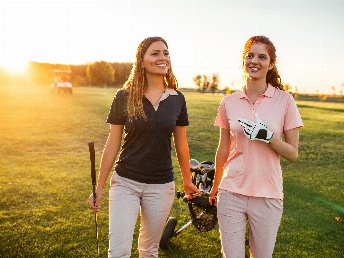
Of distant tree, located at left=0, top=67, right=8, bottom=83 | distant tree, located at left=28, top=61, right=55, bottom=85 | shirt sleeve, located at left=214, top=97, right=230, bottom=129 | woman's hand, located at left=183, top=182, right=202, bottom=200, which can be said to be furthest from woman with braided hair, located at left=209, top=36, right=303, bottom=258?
distant tree, located at left=28, top=61, right=55, bottom=85

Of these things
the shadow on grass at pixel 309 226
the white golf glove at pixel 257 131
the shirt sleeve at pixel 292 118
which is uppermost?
the shirt sleeve at pixel 292 118

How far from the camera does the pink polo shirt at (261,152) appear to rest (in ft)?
11.9

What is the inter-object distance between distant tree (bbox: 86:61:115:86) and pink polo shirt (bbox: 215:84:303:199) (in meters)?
86.1

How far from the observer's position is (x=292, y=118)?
362 centimetres

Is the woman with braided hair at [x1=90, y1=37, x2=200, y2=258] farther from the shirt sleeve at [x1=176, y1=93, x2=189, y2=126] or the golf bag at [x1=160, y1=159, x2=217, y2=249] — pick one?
the golf bag at [x1=160, y1=159, x2=217, y2=249]

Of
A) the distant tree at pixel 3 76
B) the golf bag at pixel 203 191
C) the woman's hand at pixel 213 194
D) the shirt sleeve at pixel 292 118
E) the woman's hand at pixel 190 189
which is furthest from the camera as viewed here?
the distant tree at pixel 3 76

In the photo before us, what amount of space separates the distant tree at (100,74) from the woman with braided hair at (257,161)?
282 ft

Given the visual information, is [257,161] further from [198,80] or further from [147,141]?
[198,80]

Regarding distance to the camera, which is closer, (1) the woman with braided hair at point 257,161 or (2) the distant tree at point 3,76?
(1) the woman with braided hair at point 257,161

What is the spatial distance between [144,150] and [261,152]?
102 centimetres

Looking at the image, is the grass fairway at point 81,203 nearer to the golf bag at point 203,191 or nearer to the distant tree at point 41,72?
the golf bag at point 203,191

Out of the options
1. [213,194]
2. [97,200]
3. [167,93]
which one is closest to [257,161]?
[213,194]

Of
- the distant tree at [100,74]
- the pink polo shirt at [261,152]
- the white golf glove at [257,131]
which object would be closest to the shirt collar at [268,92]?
the pink polo shirt at [261,152]

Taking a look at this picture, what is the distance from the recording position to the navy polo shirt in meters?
3.95
